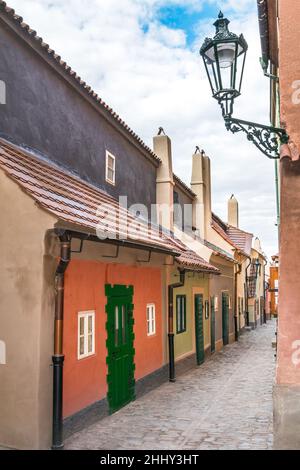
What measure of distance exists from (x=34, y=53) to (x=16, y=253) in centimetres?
431

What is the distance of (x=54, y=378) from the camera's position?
6.31 meters

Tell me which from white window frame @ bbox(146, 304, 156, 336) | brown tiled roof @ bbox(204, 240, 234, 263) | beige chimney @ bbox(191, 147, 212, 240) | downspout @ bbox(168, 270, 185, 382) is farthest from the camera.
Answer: beige chimney @ bbox(191, 147, 212, 240)

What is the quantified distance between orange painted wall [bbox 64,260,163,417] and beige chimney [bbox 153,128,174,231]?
4.57 meters

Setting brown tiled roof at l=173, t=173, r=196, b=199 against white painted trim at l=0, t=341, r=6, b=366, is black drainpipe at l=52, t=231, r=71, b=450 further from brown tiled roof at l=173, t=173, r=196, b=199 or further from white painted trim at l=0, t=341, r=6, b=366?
brown tiled roof at l=173, t=173, r=196, b=199

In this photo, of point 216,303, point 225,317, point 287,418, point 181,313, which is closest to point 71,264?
point 287,418

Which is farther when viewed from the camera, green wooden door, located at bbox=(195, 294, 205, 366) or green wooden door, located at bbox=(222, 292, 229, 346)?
green wooden door, located at bbox=(222, 292, 229, 346)

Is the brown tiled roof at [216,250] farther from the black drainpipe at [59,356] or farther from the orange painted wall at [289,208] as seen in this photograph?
the black drainpipe at [59,356]

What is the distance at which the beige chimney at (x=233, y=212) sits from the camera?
3578cm

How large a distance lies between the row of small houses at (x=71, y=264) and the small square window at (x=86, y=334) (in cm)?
3

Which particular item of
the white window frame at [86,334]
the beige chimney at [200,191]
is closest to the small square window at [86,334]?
the white window frame at [86,334]

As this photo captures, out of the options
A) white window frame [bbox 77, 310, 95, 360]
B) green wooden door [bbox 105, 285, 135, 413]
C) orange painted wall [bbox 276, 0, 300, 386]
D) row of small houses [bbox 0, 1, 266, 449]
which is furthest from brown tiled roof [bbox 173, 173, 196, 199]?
orange painted wall [bbox 276, 0, 300, 386]

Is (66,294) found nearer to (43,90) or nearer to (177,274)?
(43,90)

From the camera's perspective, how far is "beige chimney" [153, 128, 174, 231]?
15.2 metres

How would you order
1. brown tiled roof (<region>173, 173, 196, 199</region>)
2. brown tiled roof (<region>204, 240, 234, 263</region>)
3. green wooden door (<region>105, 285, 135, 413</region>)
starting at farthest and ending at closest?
brown tiled roof (<region>204, 240, 234, 263</region>) → brown tiled roof (<region>173, 173, 196, 199</region>) → green wooden door (<region>105, 285, 135, 413</region>)
